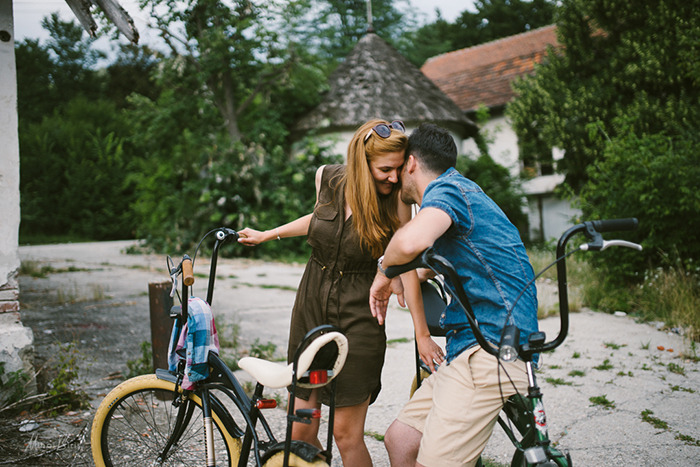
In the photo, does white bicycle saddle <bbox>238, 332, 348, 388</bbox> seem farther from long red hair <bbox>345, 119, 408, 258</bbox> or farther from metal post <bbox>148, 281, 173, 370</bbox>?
metal post <bbox>148, 281, 173, 370</bbox>

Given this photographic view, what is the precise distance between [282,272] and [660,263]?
23.9 ft

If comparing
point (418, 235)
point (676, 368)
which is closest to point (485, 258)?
point (418, 235)

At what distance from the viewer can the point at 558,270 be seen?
6.03 feet

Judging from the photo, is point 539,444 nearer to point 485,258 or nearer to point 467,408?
point 467,408

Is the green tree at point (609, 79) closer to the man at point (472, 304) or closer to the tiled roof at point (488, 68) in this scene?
the tiled roof at point (488, 68)

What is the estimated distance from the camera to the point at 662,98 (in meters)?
11.8

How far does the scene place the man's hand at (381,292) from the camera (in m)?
2.44

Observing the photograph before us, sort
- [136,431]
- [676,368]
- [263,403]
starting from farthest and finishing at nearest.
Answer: [676,368]
[136,431]
[263,403]

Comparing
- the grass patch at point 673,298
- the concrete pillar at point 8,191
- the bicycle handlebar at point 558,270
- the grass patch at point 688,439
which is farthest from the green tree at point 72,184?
the bicycle handlebar at point 558,270

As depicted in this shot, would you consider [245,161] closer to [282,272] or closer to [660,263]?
[282,272]

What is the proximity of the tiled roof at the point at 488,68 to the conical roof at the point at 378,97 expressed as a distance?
1920 mm

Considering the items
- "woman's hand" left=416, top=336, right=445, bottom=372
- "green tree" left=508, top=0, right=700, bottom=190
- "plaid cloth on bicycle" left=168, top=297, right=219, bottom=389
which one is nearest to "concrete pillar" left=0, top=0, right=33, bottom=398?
"plaid cloth on bicycle" left=168, top=297, right=219, bottom=389

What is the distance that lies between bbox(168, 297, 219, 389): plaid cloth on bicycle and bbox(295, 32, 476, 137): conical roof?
13.7m

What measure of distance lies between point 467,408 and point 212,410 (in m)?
1.22
